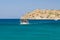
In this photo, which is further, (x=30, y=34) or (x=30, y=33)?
(x=30, y=33)

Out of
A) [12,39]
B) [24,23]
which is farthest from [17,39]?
[24,23]

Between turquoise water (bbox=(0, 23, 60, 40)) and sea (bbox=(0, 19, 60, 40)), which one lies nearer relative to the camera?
turquoise water (bbox=(0, 23, 60, 40))

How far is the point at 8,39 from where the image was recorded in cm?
3391

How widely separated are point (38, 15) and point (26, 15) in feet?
34.7

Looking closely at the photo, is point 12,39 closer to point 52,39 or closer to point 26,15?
point 52,39

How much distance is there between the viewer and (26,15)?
652ft

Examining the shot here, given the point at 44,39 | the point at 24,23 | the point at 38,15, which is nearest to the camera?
the point at 44,39

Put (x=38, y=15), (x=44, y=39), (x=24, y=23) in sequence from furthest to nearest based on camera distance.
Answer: (x=38, y=15) → (x=24, y=23) → (x=44, y=39)

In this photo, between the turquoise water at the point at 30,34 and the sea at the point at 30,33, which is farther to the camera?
the sea at the point at 30,33

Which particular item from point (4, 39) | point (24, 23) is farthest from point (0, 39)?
point (24, 23)

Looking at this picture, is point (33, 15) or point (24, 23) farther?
point (33, 15)

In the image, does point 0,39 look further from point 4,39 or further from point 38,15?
point 38,15

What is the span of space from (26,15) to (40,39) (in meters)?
165

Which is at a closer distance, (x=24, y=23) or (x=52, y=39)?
(x=52, y=39)
